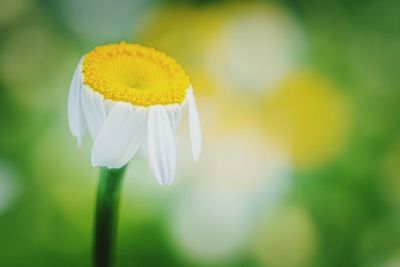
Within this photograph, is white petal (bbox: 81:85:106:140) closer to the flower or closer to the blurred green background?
A: the flower

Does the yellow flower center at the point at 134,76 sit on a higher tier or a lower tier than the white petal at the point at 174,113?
higher

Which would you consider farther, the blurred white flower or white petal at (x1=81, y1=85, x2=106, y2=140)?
the blurred white flower

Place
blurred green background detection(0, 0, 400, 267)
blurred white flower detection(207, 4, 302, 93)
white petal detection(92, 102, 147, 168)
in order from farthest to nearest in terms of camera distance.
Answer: blurred white flower detection(207, 4, 302, 93) < blurred green background detection(0, 0, 400, 267) < white petal detection(92, 102, 147, 168)

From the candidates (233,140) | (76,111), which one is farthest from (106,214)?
(233,140)

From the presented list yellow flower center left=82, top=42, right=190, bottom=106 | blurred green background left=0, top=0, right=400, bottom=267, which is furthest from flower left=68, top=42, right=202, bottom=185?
blurred green background left=0, top=0, right=400, bottom=267

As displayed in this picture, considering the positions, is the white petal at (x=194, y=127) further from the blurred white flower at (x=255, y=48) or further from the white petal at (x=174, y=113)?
the blurred white flower at (x=255, y=48)

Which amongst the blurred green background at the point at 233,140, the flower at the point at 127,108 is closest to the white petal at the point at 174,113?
the flower at the point at 127,108
